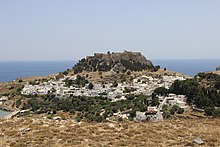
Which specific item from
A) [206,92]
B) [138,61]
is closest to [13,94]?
[138,61]

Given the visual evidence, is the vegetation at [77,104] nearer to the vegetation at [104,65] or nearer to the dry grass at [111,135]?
the vegetation at [104,65]

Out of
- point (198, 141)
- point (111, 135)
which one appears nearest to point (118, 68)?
point (111, 135)

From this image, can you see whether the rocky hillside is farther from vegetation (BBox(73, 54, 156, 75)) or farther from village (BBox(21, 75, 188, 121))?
village (BBox(21, 75, 188, 121))

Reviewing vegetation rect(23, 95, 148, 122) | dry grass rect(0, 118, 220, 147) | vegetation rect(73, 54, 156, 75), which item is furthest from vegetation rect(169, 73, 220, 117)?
vegetation rect(73, 54, 156, 75)

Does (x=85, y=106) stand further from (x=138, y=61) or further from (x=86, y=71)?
(x=138, y=61)

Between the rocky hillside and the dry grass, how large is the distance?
7084 cm

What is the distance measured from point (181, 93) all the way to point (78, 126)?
40.8m

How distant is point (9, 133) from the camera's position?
420 inches

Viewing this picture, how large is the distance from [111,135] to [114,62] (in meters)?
80.2

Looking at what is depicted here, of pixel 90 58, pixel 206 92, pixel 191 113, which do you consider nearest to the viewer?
pixel 191 113

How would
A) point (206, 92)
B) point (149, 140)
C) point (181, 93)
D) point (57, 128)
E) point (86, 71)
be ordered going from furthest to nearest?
1. point (86, 71)
2. point (181, 93)
3. point (206, 92)
4. point (57, 128)
5. point (149, 140)

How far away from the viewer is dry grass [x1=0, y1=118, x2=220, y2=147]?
9.18m

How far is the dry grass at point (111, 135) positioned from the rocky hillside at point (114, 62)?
70841mm

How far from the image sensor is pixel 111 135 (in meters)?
10.1
